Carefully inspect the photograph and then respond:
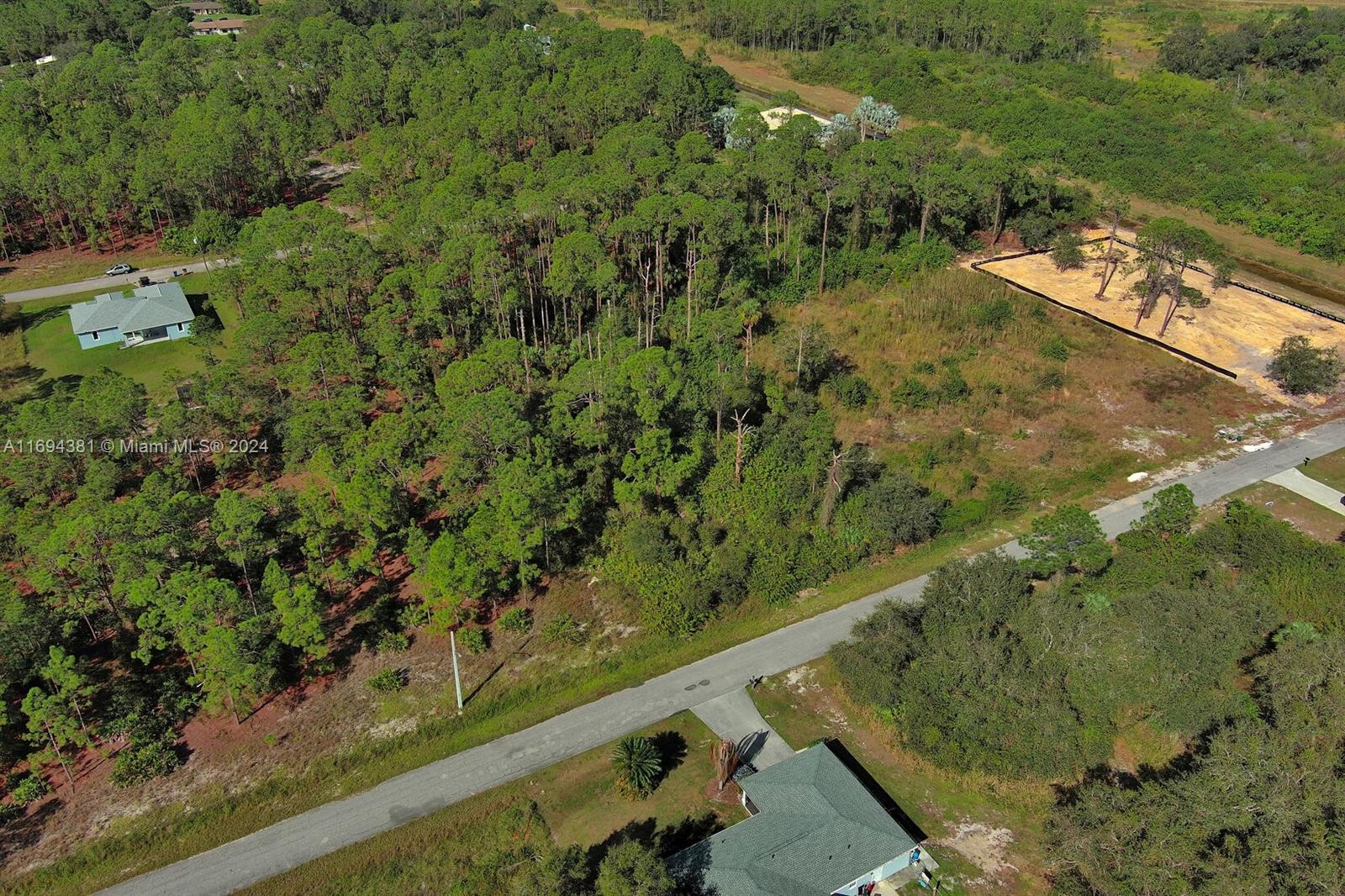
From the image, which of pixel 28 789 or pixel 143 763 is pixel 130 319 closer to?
pixel 28 789

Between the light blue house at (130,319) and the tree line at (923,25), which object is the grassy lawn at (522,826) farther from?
the tree line at (923,25)

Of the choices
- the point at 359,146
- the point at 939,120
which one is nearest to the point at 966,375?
the point at 939,120

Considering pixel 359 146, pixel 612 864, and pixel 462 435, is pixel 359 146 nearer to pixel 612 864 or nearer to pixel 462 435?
pixel 462 435

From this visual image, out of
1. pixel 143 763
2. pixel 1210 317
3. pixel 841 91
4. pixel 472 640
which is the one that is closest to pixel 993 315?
pixel 1210 317

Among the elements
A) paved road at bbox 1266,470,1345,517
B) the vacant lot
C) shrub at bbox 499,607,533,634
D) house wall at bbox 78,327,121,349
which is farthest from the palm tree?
house wall at bbox 78,327,121,349

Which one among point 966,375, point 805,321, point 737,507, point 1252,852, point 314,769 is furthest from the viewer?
point 805,321

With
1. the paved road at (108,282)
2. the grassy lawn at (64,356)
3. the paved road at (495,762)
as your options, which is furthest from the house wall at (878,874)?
the paved road at (108,282)

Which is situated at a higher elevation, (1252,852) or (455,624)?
(1252,852)
